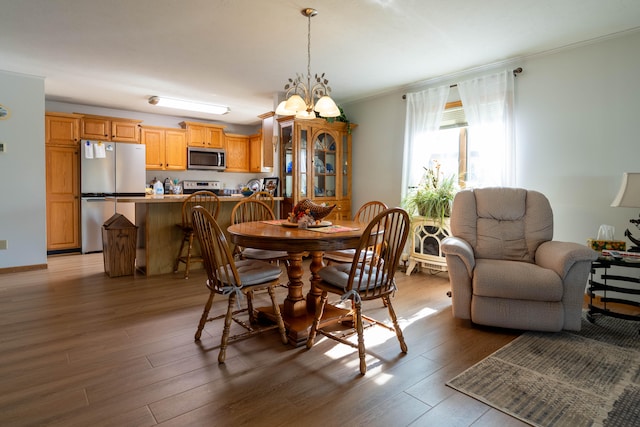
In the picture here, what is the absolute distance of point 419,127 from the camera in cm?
445

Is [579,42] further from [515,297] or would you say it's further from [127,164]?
[127,164]

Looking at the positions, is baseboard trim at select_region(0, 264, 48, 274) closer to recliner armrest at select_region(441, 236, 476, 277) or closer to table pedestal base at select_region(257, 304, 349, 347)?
table pedestal base at select_region(257, 304, 349, 347)

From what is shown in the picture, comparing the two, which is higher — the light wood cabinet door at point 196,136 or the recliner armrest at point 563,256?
the light wood cabinet door at point 196,136

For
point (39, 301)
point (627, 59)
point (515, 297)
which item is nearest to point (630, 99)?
point (627, 59)

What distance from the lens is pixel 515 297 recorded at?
8.07 ft

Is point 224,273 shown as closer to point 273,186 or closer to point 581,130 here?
point 273,186

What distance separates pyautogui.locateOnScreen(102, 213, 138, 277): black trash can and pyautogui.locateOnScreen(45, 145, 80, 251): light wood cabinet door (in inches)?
75.5

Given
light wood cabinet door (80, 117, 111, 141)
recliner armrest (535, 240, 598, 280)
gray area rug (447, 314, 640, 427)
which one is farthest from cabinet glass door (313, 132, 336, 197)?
light wood cabinet door (80, 117, 111, 141)

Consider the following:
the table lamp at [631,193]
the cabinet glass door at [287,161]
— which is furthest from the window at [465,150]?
the cabinet glass door at [287,161]

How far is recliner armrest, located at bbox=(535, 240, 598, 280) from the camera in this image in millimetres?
2404

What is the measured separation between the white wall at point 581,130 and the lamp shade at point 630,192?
49 centimetres

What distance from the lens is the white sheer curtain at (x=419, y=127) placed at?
4.29 metres

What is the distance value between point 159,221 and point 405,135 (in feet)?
10.4

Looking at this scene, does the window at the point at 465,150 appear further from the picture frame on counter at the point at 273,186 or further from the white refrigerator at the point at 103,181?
the white refrigerator at the point at 103,181
